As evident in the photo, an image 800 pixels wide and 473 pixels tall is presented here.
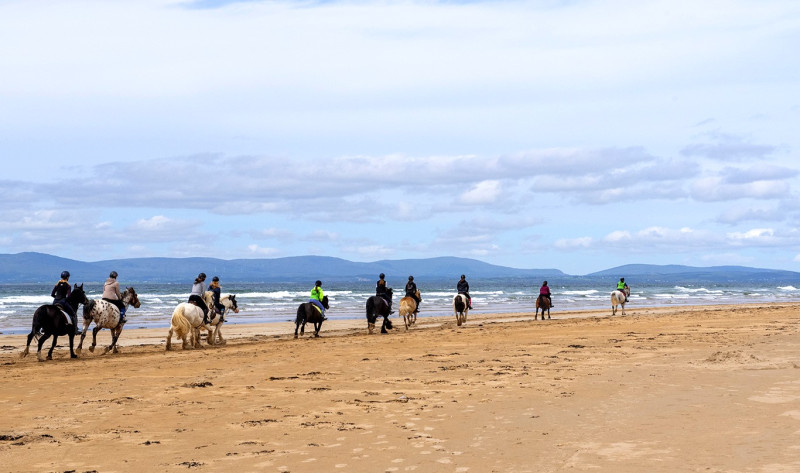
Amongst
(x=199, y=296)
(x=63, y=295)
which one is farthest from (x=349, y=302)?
(x=63, y=295)

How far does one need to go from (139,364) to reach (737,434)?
1212 centimetres

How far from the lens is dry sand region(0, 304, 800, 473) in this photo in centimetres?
744

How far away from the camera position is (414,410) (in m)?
10.0

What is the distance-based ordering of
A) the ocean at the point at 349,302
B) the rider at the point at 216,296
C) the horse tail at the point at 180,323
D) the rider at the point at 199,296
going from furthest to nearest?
the ocean at the point at 349,302 → the rider at the point at 216,296 → the rider at the point at 199,296 → the horse tail at the point at 180,323

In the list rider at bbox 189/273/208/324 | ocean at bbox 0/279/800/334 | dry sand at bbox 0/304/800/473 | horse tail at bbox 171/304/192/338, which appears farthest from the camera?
ocean at bbox 0/279/800/334

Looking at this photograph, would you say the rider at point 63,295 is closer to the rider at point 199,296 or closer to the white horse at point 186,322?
the white horse at point 186,322

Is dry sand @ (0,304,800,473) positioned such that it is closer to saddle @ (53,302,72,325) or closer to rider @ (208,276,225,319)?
saddle @ (53,302,72,325)

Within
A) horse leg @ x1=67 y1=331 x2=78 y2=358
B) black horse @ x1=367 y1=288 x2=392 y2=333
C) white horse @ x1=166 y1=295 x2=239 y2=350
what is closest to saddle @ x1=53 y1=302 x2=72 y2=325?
horse leg @ x1=67 y1=331 x2=78 y2=358

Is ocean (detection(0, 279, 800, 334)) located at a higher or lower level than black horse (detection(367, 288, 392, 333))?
lower

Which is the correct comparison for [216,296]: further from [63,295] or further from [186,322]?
[63,295]

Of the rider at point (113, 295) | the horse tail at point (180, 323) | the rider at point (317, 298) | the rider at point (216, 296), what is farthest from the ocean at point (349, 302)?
the horse tail at point (180, 323)

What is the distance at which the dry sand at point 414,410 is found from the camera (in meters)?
7.44

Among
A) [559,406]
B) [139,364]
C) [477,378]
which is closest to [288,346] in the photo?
[139,364]

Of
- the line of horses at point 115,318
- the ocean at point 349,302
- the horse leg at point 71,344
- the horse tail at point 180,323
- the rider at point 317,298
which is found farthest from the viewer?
the ocean at point 349,302
